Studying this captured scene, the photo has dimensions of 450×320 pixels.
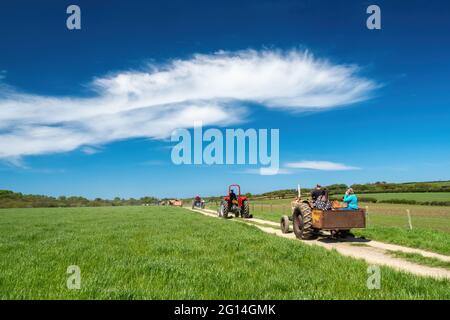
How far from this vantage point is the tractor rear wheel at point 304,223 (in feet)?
49.9

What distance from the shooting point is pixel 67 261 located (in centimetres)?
932

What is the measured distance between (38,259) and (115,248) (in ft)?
7.87

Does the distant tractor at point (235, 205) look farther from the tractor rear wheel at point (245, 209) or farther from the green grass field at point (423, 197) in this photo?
the green grass field at point (423, 197)

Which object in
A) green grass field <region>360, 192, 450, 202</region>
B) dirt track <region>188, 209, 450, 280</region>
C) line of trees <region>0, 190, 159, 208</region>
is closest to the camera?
dirt track <region>188, 209, 450, 280</region>

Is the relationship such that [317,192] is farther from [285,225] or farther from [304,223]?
[285,225]

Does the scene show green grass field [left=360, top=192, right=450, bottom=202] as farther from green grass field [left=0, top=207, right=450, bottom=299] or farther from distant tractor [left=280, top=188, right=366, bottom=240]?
green grass field [left=0, top=207, right=450, bottom=299]

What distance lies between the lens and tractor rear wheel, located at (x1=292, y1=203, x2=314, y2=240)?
1520 centimetres

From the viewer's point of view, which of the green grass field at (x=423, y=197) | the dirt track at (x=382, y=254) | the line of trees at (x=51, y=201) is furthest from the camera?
the line of trees at (x=51, y=201)

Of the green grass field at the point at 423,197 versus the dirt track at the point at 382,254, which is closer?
the dirt track at the point at 382,254

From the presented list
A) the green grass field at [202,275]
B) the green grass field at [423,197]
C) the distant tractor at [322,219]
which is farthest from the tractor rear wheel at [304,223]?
the green grass field at [423,197]

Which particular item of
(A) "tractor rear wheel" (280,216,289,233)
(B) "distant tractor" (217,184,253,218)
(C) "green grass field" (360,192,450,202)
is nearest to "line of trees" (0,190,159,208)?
(C) "green grass field" (360,192,450,202)

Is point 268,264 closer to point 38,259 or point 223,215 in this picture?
point 38,259

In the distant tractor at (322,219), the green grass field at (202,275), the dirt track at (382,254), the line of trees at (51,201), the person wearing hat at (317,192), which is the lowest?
Result: the line of trees at (51,201)

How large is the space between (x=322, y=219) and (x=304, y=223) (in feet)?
4.52
